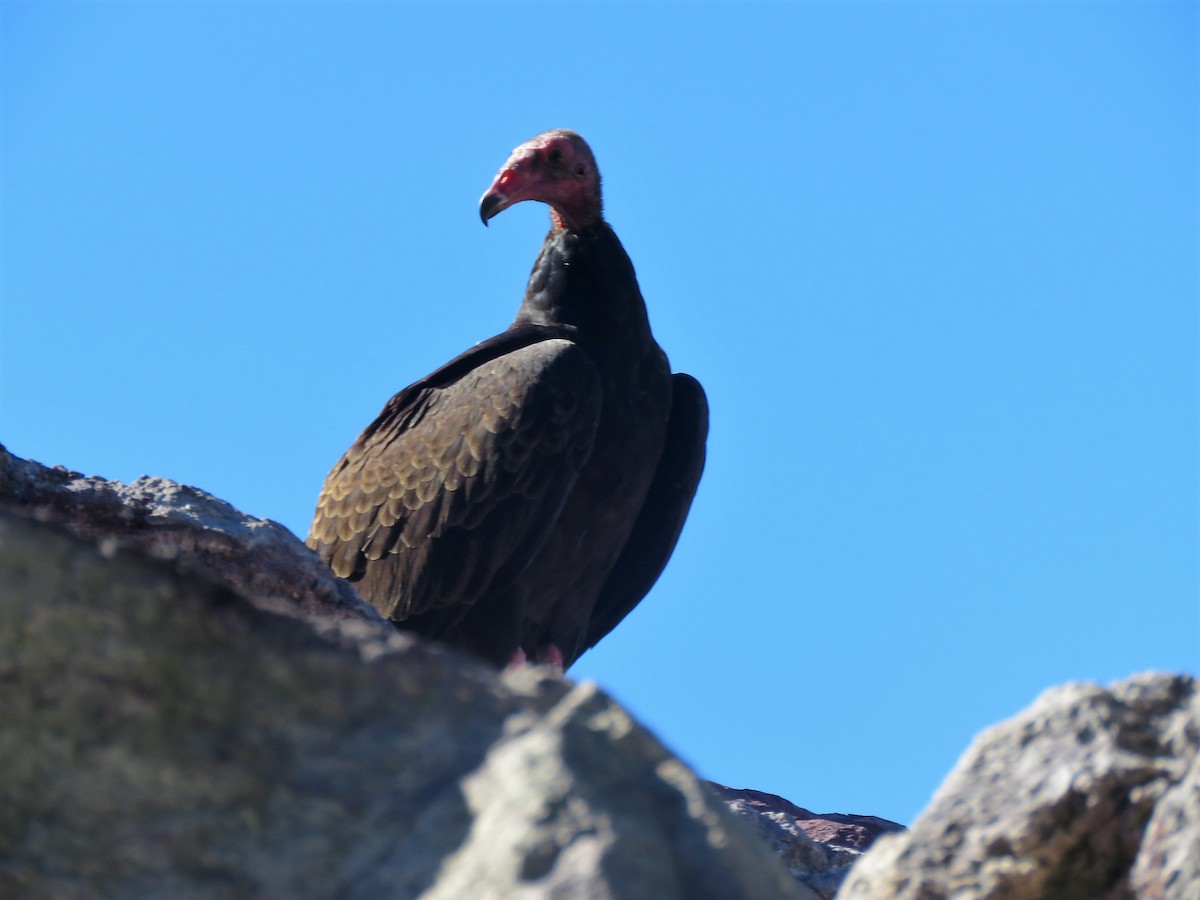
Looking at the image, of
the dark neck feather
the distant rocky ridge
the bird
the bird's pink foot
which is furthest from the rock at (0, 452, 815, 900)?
the dark neck feather

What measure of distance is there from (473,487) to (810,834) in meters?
2.29

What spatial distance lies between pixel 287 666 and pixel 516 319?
623 centimetres

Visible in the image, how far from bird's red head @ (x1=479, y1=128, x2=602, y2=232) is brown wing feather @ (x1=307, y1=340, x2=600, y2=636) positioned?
0.89m

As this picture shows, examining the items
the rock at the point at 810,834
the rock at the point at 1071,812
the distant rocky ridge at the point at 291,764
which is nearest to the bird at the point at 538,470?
the rock at the point at 810,834

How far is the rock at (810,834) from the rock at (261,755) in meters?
2.50

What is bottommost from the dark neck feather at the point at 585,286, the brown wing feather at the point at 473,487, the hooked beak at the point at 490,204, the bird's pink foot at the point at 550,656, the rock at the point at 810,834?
the rock at the point at 810,834

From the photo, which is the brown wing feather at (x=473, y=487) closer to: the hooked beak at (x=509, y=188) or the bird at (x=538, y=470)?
the bird at (x=538, y=470)

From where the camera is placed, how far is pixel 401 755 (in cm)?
167

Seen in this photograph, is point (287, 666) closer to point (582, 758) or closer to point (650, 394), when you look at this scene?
point (582, 758)

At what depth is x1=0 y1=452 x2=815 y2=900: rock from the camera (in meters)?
1.60

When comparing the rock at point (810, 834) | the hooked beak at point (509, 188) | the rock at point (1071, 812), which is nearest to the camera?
the rock at point (1071, 812)

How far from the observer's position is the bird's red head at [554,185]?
7.96 meters

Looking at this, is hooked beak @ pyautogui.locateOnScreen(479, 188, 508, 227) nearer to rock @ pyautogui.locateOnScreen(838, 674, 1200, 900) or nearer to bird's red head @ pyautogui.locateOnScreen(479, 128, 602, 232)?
bird's red head @ pyautogui.locateOnScreen(479, 128, 602, 232)

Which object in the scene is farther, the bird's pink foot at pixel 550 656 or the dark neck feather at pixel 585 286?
the dark neck feather at pixel 585 286
